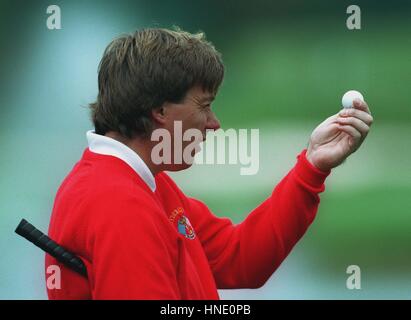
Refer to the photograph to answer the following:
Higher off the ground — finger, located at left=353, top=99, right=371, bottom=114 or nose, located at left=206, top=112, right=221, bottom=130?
finger, located at left=353, top=99, right=371, bottom=114

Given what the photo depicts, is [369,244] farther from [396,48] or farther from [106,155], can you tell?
[106,155]

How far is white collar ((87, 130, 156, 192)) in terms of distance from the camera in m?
1.32

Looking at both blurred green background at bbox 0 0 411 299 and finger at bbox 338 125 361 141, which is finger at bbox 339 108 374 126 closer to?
finger at bbox 338 125 361 141

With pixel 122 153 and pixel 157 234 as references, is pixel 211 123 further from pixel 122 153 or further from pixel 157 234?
pixel 157 234

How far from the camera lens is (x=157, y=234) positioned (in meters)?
1.19

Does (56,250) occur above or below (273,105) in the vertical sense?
below

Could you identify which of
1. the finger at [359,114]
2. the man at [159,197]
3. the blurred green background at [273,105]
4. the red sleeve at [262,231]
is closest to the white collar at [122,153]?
the man at [159,197]

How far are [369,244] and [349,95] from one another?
5.33ft

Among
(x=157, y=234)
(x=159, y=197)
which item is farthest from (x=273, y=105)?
(x=157, y=234)

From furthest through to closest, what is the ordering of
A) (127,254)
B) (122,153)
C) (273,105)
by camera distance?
1. (273,105)
2. (122,153)
3. (127,254)

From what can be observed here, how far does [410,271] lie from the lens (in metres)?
2.93

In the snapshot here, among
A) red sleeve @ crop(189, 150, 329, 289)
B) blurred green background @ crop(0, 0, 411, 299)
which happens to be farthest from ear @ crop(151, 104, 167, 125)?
blurred green background @ crop(0, 0, 411, 299)

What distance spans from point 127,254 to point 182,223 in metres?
0.29
